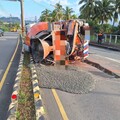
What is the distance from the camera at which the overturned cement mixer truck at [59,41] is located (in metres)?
12.4

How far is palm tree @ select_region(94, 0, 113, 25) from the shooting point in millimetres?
63719

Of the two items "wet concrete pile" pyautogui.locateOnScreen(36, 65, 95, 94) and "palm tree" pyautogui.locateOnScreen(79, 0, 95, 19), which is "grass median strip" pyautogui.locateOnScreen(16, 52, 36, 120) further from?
"palm tree" pyautogui.locateOnScreen(79, 0, 95, 19)

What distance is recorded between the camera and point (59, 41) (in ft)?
41.3

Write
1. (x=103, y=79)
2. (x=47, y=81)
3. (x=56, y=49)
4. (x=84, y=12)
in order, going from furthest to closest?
(x=84, y=12) < (x=56, y=49) < (x=103, y=79) < (x=47, y=81)

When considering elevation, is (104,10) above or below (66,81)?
above

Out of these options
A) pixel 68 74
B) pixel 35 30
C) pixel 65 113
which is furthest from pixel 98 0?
pixel 65 113

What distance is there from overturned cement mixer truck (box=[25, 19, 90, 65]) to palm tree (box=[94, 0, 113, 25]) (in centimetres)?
5096

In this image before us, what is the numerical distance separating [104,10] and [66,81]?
187 ft

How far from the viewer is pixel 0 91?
8.06 meters

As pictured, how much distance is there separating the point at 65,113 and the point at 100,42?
26557 mm

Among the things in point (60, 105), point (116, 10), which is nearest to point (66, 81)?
point (60, 105)

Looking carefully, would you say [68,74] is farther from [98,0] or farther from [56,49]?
[98,0]

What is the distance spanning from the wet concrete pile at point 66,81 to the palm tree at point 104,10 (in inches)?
2166

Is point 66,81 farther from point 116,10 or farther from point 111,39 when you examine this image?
point 116,10
